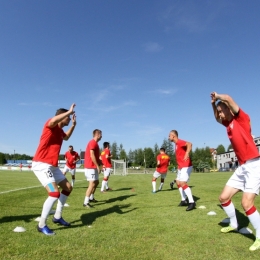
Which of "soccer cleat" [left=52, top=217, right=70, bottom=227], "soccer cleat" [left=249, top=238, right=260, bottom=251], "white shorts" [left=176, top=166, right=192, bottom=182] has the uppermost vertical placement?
"white shorts" [left=176, top=166, right=192, bottom=182]

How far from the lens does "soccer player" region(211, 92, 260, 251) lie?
4559 mm

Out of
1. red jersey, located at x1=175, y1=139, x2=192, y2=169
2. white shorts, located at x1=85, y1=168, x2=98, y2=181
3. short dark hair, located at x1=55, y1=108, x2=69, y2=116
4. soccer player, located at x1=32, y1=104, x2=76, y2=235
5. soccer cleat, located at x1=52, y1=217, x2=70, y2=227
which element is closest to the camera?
soccer player, located at x1=32, y1=104, x2=76, y2=235

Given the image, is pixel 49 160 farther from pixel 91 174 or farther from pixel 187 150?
pixel 187 150

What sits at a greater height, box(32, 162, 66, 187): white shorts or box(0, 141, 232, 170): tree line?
box(0, 141, 232, 170): tree line

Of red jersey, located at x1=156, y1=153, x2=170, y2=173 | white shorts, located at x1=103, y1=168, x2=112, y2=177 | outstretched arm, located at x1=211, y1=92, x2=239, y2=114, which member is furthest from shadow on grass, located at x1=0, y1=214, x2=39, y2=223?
red jersey, located at x1=156, y1=153, x2=170, y2=173

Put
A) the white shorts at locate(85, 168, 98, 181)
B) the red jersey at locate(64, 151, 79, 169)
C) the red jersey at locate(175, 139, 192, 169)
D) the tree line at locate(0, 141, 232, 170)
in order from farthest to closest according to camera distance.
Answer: the tree line at locate(0, 141, 232, 170) < the red jersey at locate(64, 151, 79, 169) < the red jersey at locate(175, 139, 192, 169) < the white shorts at locate(85, 168, 98, 181)

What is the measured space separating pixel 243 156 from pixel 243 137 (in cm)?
34

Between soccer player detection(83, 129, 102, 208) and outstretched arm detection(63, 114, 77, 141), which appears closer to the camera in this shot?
outstretched arm detection(63, 114, 77, 141)

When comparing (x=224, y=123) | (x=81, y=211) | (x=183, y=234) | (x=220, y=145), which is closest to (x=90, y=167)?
A: (x=81, y=211)

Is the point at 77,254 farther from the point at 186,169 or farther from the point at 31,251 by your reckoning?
the point at 186,169

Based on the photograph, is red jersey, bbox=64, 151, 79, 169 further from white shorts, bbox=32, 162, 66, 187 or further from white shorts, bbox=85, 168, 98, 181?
white shorts, bbox=32, 162, 66, 187

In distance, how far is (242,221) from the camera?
246 inches

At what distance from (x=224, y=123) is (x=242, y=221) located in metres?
2.61

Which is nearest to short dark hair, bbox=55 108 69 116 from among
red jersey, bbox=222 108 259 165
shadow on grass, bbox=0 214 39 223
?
shadow on grass, bbox=0 214 39 223
